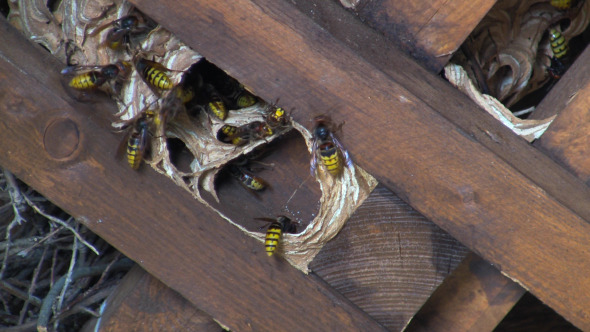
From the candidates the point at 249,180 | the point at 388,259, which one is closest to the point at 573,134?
the point at 388,259

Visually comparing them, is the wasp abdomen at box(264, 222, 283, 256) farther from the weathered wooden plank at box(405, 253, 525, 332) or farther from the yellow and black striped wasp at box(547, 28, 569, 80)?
the yellow and black striped wasp at box(547, 28, 569, 80)

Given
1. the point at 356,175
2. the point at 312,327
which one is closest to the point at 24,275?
the point at 312,327

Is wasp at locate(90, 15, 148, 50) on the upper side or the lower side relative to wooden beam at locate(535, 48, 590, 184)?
lower

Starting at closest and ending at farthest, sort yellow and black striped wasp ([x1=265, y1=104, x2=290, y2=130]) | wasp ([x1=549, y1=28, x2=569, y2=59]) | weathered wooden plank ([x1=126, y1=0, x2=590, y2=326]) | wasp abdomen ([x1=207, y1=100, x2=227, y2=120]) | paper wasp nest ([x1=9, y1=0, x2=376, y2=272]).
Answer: weathered wooden plank ([x1=126, y1=0, x2=590, y2=326]) → paper wasp nest ([x1=9, y1=0, x2=376, y2=272]) → yellow and black striped wasp ([x1=265, y1=104, x2=290, y2=130]) → wasp abdomen ([x1=207, y1=100, x2=227, y2=120]) → wasp ([x1=549, y1=28, x2=569, y2=59])

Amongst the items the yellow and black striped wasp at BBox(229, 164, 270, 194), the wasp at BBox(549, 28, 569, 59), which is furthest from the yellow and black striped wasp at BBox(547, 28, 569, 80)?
the yellow and black striped wasp at BBox(229, 164, 270, 194)

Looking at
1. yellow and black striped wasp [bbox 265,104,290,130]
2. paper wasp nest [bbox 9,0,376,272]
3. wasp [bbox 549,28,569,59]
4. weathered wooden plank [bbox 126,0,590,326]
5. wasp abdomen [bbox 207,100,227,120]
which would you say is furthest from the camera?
wasp [bbox 549,28,569,59]

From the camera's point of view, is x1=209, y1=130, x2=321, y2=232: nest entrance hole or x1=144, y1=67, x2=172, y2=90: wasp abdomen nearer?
x1=144, y1=67, x2=172, y2=90: wasp abdomen

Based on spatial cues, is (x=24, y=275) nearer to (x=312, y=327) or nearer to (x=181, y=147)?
(x=181, y=147)
